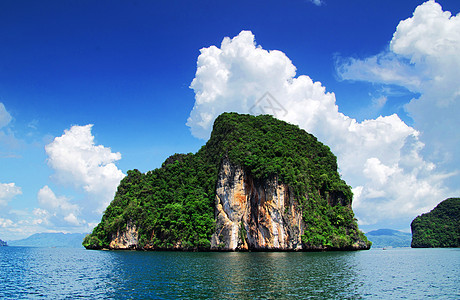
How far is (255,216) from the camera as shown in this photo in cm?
6956

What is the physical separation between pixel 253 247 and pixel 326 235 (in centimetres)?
1745

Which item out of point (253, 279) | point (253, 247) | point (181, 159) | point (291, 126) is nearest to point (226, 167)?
point (253, 247)

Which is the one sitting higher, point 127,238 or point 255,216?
point 255,216

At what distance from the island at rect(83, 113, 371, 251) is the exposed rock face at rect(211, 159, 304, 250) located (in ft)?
0.69

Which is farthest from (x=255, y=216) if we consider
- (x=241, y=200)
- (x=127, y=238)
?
(x=127, y=238)

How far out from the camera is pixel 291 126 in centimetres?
10006

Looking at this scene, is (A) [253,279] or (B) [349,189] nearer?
(A) [253,279]

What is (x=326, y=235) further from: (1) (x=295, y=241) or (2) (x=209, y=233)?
(2) (x=209, y=233)

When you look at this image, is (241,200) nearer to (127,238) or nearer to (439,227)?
(127,238)

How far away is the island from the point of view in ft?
222

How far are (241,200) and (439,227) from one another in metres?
108

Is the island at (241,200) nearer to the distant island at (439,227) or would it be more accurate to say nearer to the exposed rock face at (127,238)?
the exposed rock face at (127,238)

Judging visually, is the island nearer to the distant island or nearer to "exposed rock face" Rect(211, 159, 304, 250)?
"exposed rock face" Rect(211, 159, 304, 250)

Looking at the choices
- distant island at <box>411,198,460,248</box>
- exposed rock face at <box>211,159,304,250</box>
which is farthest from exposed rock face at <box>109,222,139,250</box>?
distant island at <box>411,198,460,248</box>
